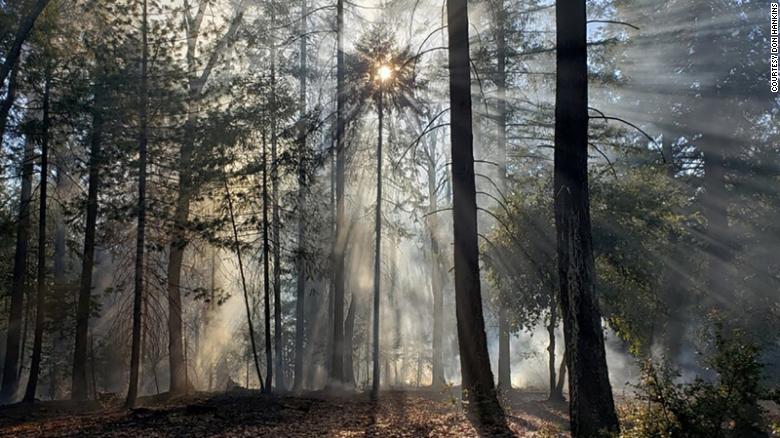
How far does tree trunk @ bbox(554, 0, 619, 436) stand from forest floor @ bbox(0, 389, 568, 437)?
29.0 inches

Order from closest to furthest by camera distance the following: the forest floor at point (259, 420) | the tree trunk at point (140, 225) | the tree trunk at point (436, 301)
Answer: the forest floor at point (259, 420), the tree trunk at point (140, 225), the tree trunk at point (436, 301)

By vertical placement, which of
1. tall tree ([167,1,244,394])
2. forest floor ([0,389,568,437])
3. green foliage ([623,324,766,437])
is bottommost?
forest floor ([0,389,568,437])

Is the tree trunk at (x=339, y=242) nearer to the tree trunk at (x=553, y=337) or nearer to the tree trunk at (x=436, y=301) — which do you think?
the tree trunk at (x=436, y=301)

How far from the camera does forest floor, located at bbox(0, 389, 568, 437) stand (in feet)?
27.6

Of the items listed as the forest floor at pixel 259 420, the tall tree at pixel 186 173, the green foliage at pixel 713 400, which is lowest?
the forest floor at pixel 259 420

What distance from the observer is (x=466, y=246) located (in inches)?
340

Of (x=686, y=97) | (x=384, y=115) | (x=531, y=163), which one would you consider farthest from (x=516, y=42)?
(x=686, y=97)

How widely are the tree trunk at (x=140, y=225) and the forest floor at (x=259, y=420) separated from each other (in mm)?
937

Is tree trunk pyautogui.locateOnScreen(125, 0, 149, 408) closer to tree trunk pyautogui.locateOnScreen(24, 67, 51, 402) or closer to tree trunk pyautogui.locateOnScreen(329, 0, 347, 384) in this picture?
tree trunk pyautogui.locateOnScreen(24, 67, 51, 402)

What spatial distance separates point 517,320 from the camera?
52.2 ft

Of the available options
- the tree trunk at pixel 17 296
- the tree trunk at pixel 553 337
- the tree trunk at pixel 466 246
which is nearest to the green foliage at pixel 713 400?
the tree trunk at pixel 466 246

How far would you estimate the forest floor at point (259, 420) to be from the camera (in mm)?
8422

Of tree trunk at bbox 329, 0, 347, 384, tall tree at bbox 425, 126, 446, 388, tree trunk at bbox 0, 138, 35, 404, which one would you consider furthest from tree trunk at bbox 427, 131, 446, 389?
tree trunk at bbox 0, 138, 35, 404

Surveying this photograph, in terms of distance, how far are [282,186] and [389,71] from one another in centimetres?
519
